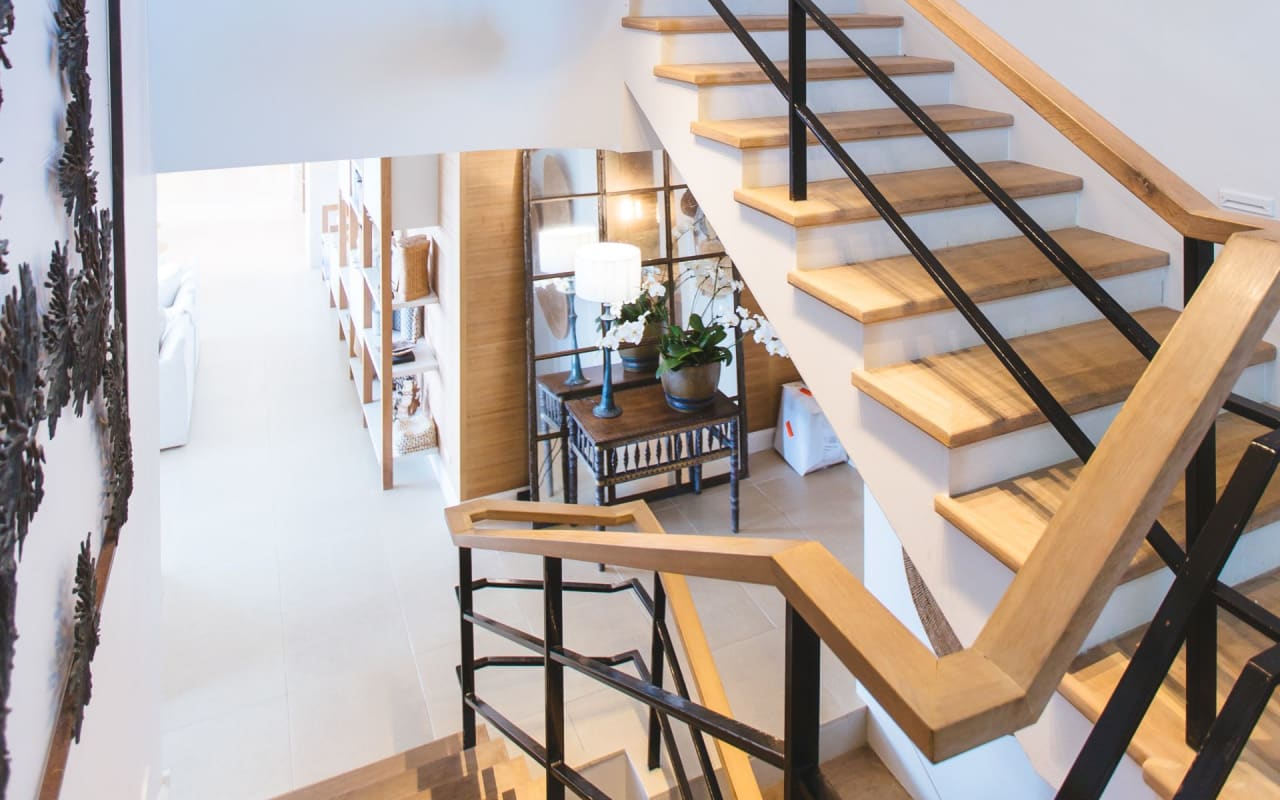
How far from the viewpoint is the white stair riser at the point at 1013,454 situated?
180cm

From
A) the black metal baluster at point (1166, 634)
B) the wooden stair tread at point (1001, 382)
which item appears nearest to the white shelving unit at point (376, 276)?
the wooden stair tread at point (1001, 382)

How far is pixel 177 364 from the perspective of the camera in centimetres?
561

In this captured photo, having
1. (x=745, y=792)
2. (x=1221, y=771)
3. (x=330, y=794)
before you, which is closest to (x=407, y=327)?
(x=330, y=794)

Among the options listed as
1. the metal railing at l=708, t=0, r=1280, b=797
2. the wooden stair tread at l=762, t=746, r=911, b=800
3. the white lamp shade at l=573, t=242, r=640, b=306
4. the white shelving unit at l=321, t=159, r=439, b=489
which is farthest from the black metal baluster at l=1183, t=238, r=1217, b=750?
the white shelving unit at l=321, t=159, r=439, b=489

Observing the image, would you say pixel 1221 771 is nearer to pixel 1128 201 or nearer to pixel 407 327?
pixel 1128 201

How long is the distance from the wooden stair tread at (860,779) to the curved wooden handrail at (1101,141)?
8.35ft

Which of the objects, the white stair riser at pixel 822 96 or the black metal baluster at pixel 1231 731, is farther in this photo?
the white stair riser at pixel 822 96

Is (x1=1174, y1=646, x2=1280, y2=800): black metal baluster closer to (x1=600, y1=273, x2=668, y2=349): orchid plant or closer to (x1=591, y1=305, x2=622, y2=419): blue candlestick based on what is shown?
(x1=600, y1=273, x2=668, y2=349): orchid plant

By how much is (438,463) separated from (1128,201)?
387 cm

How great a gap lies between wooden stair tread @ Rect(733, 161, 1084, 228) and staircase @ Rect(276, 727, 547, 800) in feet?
5.57

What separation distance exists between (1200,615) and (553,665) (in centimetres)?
115

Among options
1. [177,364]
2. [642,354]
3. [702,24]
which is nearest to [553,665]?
[702,24]

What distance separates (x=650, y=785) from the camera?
3189 millimetres

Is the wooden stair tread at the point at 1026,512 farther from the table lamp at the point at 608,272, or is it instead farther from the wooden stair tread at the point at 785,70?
the table lamp at the point at 608,272
